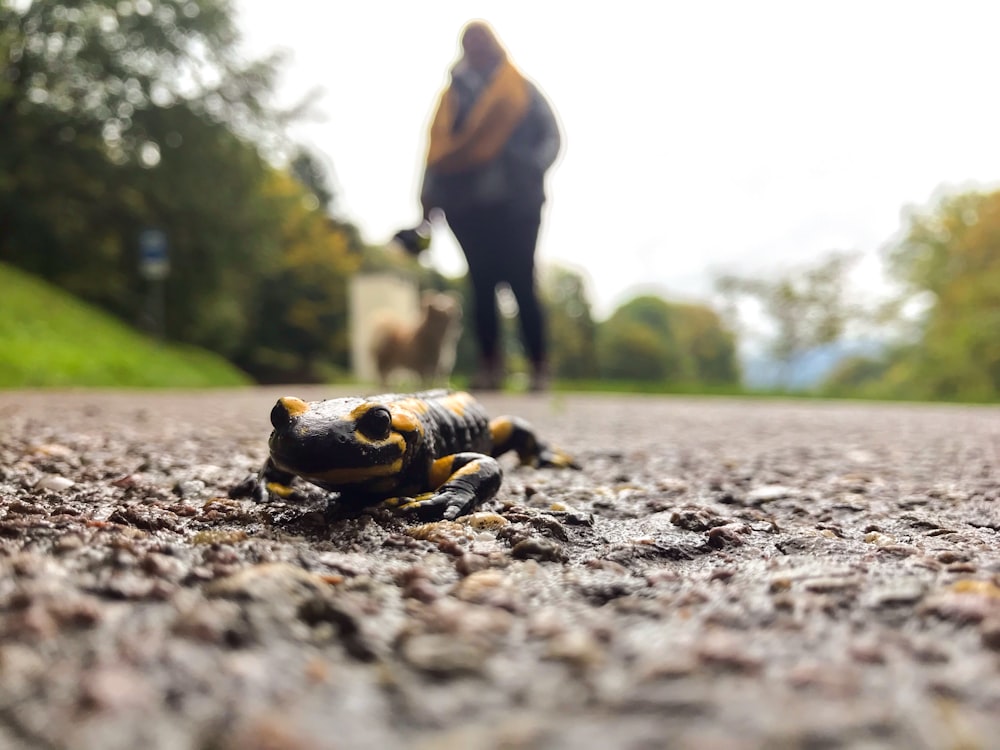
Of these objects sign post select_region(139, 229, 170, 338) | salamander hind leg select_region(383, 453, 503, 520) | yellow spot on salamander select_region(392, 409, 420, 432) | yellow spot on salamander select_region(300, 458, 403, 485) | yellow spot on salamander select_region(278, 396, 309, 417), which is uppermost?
sign post select_region(139, 229, 170, 338)

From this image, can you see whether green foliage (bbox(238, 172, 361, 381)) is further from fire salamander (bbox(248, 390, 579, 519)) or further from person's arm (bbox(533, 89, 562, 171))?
fire salamander (bbox(248, 390, 579, 519))

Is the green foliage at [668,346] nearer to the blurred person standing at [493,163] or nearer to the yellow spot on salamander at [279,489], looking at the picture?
the blurred person standing at [493,163]

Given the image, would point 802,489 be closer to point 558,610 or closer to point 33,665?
point 558,610

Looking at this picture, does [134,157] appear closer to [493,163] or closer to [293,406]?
[493,163]

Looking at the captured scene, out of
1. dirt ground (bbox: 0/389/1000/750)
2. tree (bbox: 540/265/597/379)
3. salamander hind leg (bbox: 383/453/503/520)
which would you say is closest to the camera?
dirt ground (bbox: 0/389/1000/750)

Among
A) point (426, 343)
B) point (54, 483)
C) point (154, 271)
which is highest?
point (154, 271)

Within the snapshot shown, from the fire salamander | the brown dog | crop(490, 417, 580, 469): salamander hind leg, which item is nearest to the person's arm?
the brown dog

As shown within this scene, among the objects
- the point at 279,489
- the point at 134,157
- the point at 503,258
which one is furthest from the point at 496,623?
the point at 134,157
